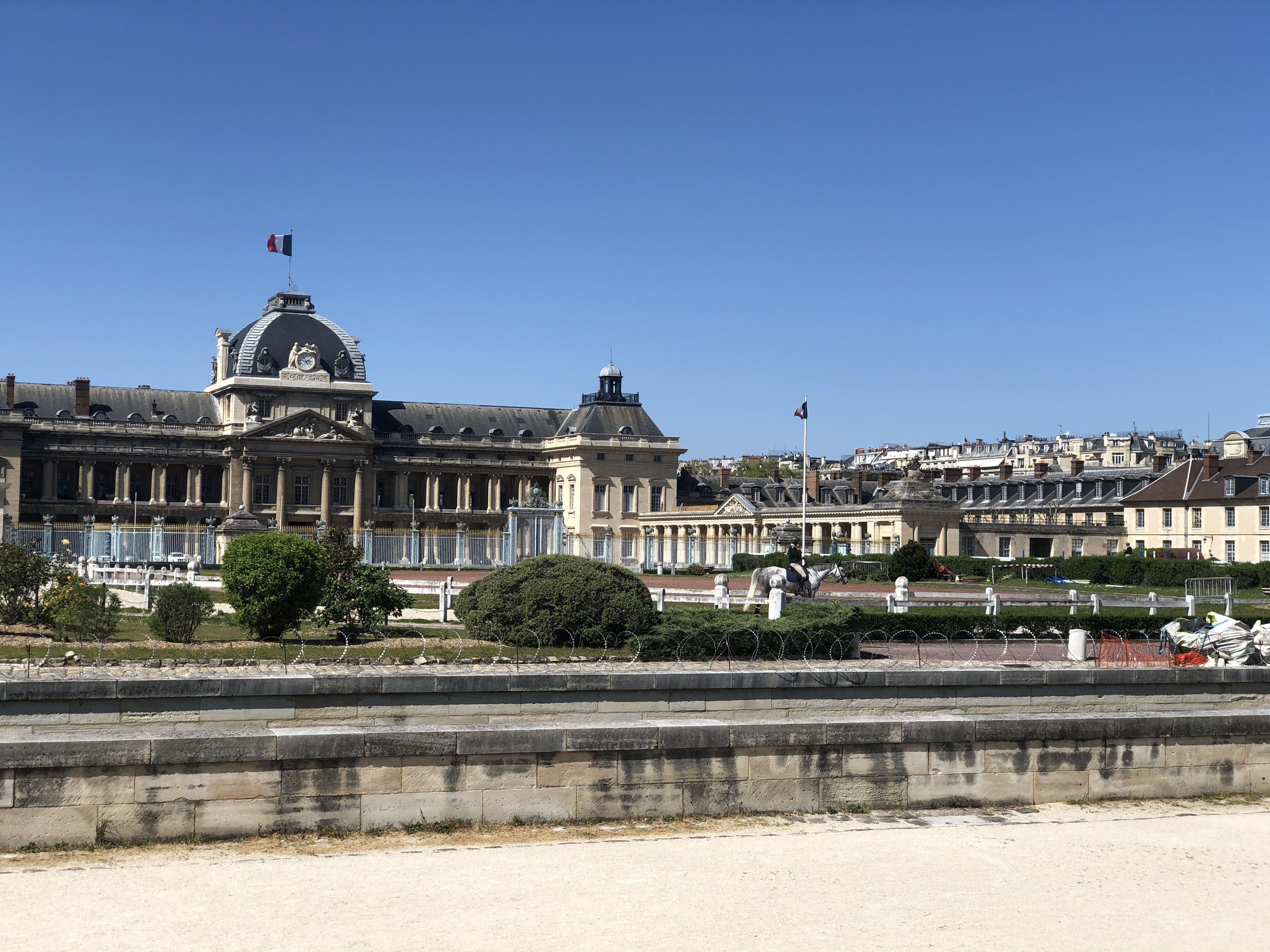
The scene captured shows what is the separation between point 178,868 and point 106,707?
18.7 ft

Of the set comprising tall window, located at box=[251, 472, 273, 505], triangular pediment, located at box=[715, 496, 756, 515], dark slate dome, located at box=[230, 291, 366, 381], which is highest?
dark slate dome, located at box=[230, 291, 366, 381]

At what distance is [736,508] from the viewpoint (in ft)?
281

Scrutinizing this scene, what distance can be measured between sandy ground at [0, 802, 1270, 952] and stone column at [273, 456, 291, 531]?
8613 cm

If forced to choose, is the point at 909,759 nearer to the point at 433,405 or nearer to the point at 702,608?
the point at 702,608

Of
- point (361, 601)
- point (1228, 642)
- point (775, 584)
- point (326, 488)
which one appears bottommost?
point (1228, 642)

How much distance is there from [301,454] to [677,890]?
8904 centimetres

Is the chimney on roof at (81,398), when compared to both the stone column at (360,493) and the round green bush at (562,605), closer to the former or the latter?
the stone column at (360,493)

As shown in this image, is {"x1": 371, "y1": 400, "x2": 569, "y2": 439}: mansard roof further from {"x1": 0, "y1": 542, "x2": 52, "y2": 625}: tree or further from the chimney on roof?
{"x1": 0, "y1": 542, "x2": 52, "y2": 625}: tree

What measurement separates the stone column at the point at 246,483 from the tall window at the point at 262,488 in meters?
0.65

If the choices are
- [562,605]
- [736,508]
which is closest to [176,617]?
[562,605]

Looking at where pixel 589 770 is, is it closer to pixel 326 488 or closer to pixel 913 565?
pixel 913 565

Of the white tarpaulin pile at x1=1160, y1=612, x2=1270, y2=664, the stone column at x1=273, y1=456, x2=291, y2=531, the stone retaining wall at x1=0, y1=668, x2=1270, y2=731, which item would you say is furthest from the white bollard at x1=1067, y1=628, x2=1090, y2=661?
the stone column at x1=273, y1=456, x2=291, y2=531

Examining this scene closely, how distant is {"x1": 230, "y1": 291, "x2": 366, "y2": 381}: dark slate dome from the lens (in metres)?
95.1

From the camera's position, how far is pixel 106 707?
1575 centimetres
